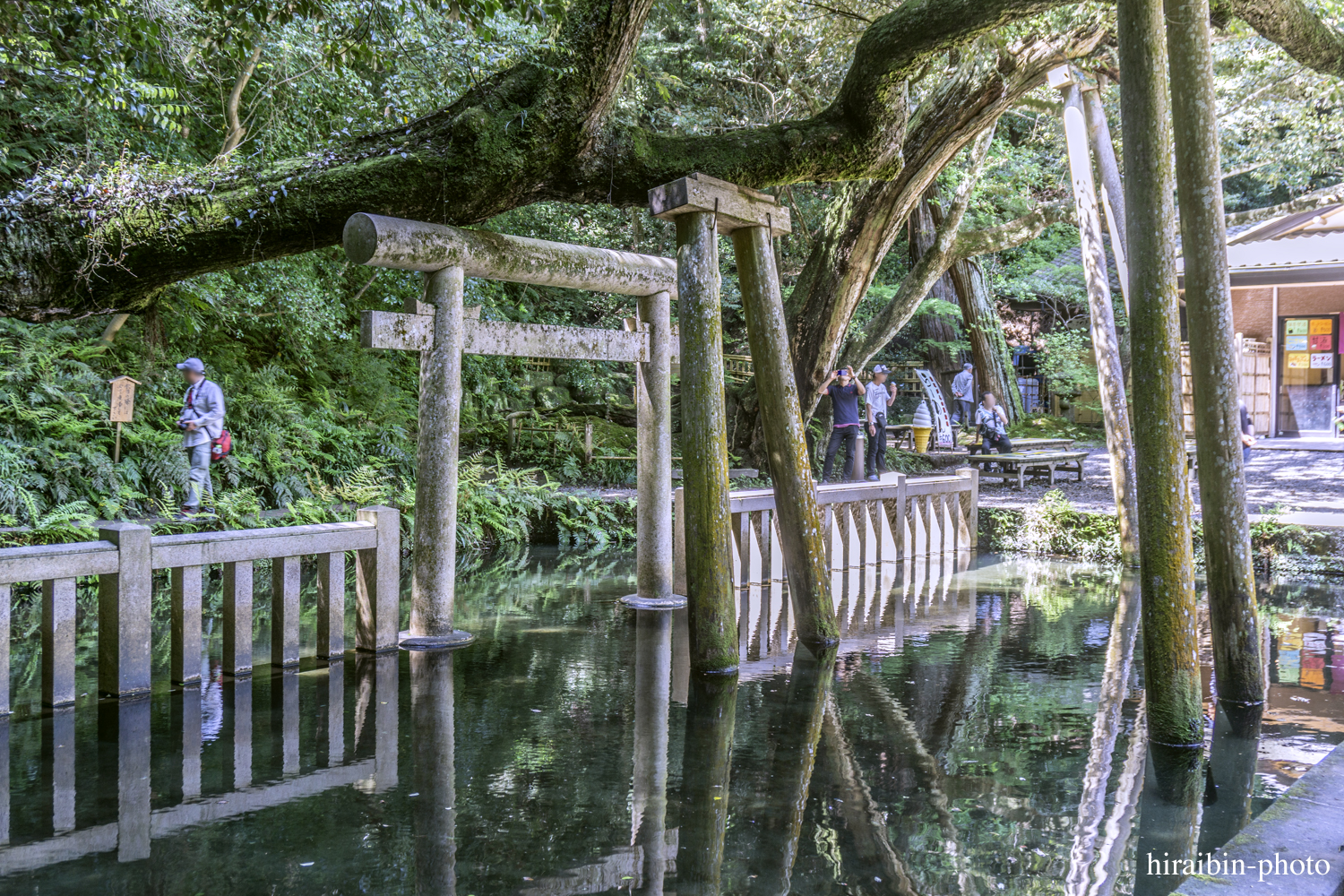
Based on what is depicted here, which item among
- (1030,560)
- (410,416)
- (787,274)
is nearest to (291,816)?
(1030,560)

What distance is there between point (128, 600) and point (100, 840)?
207 centimetres

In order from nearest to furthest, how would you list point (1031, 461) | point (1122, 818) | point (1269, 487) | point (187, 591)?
1. point (1122, 818)
2. point (187, 591)
3. point (1269, 487)
4. point (1031, 461)

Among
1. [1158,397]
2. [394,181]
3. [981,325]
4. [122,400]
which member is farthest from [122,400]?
[981,325]

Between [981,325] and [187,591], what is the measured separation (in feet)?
66.7

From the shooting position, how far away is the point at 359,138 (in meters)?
6.43

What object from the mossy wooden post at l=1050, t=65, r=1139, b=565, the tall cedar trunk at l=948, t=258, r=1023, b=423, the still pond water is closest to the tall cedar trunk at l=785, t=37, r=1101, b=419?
the mossy wooden post at l=1050, t=65, r=1139, b=565

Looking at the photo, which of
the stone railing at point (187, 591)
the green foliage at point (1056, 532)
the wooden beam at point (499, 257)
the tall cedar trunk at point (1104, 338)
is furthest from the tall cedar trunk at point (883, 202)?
the stone railing at point (187, 591)

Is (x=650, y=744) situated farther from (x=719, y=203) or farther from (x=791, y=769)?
(x=719, y=203)

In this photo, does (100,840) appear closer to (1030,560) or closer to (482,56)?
(482,56)

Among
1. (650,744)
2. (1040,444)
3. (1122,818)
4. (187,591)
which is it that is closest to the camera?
(1122,818)

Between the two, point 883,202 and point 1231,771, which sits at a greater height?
point 883,202

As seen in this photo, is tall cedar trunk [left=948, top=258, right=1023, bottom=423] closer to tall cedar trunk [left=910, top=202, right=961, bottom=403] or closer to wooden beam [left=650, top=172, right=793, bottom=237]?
tall cedar trunk [left=910, top=202, right=961, bottom=403]

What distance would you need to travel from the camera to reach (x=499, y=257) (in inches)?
275

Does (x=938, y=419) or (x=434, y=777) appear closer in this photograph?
(x=434, y=777)
